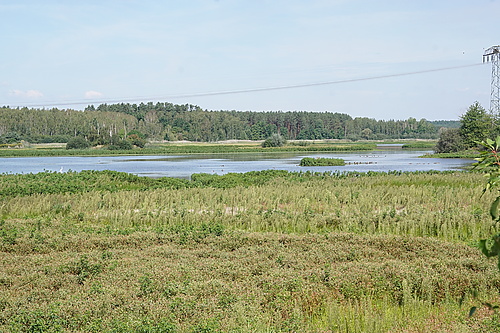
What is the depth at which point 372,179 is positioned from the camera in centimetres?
2752

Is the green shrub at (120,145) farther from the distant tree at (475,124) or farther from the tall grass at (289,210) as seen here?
the tall grass at (289,210)

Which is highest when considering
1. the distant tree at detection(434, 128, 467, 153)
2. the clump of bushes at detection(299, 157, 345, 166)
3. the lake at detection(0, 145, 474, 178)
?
the distant tree at detection(434, 128, 467, 153)

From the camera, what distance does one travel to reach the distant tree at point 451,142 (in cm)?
6950

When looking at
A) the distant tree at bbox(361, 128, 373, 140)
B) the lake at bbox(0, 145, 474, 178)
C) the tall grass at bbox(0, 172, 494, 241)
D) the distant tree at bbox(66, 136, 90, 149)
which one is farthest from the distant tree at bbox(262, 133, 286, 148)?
the tall grass at bbox(0, 172, 494, 241)

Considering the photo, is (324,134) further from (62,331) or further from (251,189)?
(62,331)

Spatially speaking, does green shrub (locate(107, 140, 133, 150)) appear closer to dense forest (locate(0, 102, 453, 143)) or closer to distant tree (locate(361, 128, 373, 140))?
dense forest (locate(0, 102, 453, 143))

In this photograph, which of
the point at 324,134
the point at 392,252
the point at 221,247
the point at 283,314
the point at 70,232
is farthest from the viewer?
the point at 324,134

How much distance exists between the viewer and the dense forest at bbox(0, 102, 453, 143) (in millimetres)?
140375

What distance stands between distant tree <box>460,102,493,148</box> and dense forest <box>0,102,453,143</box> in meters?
80.0

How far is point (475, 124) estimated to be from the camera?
6812 centimetres

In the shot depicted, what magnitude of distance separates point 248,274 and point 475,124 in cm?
6667

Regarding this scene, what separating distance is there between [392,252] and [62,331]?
6822 mm

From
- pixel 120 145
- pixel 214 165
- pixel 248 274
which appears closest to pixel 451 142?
pixel 214 165

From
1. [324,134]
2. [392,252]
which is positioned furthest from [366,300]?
[324,134]
